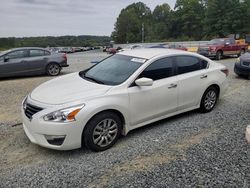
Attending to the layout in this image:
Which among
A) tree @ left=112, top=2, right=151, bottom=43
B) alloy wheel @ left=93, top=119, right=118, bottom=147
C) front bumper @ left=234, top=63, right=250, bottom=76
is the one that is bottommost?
alloy wheel @ left=93, top=119, right=118, bottom=147

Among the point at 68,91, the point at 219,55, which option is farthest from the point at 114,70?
the point at 219,55

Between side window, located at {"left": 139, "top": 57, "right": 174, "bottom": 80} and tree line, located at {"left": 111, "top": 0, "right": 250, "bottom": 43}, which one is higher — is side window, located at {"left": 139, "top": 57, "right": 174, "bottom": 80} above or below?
below

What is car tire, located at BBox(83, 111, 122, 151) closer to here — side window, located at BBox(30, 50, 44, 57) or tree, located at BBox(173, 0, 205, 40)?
side window, located at BBox(30, 50, 44, 57)

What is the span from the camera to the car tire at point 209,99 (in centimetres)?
636

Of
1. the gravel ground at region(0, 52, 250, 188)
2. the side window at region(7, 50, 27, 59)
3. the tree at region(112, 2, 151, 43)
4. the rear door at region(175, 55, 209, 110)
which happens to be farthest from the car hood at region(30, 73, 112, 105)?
the tree at region(112, 2, 151, 43)

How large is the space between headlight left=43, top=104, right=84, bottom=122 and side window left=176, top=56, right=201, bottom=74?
2457 millimetres

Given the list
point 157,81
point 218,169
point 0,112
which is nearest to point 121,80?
point 157,81

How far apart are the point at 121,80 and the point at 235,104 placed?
11.8ft

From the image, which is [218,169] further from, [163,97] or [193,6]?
[193,6]

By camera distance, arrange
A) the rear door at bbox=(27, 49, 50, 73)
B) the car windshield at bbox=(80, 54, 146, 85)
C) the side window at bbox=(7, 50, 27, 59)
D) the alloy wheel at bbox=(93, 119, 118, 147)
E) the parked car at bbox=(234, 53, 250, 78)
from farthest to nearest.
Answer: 1. the rear door at bbox=(27, 49, 50, 73)
2. the side window at bbox=(7, 50, 27, 59)
3. the parked car at bbox=(234, 53, 250, 78)
4. the car windshield at bbox=(80, 54, 146, 85)
5. the alloy wheel at bbox=(93, 119, 118, 147)

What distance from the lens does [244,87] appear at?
31.3 ft

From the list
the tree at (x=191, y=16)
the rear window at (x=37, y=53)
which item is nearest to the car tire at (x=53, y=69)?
the rear window at (x=37, y=53)

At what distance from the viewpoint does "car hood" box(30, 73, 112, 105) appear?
4461 millimetres

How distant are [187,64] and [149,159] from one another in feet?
8.26
